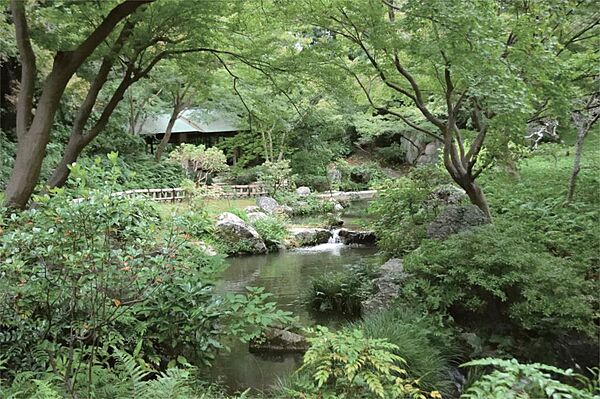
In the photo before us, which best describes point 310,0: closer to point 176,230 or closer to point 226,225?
point 176,230

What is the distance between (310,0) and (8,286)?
17.4ft

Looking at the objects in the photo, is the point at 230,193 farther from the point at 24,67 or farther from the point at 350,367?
the point at 350,367

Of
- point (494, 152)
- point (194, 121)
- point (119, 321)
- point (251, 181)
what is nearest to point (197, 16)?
point (119, 321)

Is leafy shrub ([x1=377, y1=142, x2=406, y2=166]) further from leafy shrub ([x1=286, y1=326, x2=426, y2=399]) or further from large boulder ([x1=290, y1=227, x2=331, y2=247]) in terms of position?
leafy shrub ([x1=286, y1=326, x2=426, y2=399])

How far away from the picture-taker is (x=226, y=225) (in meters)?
12.7

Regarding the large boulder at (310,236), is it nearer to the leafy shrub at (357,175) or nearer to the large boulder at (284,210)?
the large boulder at (284,210)

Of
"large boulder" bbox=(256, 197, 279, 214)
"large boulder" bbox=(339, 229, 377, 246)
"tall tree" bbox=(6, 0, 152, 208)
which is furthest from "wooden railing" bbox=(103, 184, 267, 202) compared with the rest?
"tall tree" bbox=(6, 0, 152, 208)

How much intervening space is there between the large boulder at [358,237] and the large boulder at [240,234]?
8.87ft

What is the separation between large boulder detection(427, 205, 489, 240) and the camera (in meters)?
6.99

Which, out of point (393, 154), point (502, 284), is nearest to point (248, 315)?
point (502, 284)

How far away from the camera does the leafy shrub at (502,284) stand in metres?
4.27

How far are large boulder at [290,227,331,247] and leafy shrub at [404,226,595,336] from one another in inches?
332

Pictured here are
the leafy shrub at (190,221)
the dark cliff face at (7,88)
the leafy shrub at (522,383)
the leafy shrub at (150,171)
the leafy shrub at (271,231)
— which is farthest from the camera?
the leafy shrub at (150,171)

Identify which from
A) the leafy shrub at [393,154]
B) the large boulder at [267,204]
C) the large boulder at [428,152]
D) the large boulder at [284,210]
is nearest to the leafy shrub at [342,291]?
the large boulder at [284,210]
